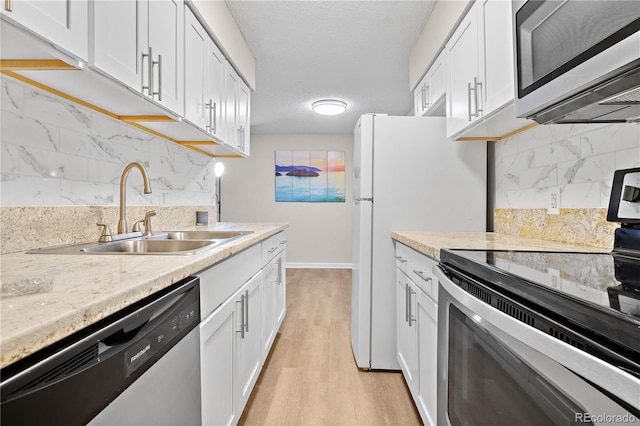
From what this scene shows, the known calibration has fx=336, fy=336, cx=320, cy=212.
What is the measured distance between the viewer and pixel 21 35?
33.1 inches

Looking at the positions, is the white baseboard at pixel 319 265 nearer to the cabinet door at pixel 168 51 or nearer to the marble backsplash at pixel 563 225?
the marble backsplash at pixel 563 225

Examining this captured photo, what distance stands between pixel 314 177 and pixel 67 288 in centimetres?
556

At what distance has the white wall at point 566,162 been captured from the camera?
4.23 ft

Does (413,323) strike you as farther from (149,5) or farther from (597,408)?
(149,5)

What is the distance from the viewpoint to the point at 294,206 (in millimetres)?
6137

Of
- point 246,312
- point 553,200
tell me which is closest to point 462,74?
point 553,200

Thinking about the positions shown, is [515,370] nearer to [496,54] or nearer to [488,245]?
[488,245]

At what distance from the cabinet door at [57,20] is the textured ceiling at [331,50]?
5.20 ft

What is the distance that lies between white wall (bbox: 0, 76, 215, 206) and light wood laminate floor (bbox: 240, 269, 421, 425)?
1342mm

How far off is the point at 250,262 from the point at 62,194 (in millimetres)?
853

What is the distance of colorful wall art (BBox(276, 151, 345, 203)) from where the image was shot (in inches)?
241

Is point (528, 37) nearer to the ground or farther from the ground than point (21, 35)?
farther from the ground

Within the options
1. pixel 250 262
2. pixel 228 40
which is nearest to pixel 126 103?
pixel 250 262

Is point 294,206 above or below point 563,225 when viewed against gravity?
above
